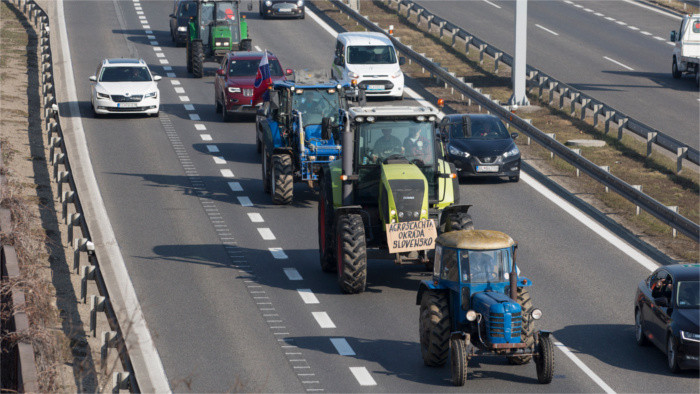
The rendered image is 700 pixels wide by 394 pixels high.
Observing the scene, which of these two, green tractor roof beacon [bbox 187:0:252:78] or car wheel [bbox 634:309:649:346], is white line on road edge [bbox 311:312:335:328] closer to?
car wheel [bbox 634:309:649:346]

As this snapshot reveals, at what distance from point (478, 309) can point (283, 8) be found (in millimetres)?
41383

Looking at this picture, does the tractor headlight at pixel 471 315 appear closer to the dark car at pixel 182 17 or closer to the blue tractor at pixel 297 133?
the blue tractor at pixel 297 133

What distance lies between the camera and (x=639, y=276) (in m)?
20.8

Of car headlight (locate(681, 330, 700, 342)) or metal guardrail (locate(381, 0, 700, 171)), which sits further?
metal guardrail (locate(381, 0, 700, 171))

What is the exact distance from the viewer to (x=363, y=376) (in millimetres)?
15688

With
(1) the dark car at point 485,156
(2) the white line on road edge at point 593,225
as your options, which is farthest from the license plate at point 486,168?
(2) the white line on road edge at point 593,225

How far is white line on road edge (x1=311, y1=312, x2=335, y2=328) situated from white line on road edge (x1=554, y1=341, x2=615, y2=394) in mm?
3304

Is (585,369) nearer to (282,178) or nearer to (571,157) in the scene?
(282,178)

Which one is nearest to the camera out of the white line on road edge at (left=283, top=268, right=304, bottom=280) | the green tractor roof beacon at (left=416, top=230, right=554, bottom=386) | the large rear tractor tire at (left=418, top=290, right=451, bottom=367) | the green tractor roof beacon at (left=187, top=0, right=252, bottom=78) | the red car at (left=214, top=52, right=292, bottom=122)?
the green tractor roof beacon at (left=416, top=230, right=554, bottom=386)

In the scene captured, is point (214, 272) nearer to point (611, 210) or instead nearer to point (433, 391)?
point (433, 391)

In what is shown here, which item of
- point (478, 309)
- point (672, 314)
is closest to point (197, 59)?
point (672, 314)

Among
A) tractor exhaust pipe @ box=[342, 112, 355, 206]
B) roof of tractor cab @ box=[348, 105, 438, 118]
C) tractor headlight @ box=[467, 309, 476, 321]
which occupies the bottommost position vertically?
tractor headlight @ box=[467, 309, 476, 321]

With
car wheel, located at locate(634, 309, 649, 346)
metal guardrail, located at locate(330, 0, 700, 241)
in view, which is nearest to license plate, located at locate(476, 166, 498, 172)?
metal guardrail, located at locate(330, 0, 700, 241)

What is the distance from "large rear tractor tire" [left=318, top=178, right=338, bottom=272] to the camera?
20.0 metres
